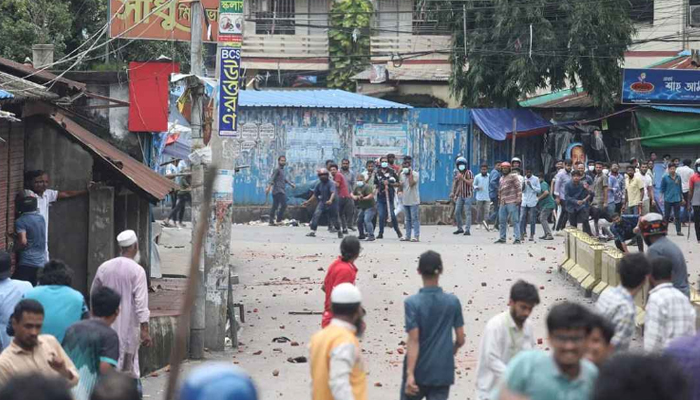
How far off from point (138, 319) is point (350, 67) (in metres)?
32.0

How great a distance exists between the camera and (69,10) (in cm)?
2934

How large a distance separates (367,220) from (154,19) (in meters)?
9.43

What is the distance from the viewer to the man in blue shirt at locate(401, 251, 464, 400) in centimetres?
798

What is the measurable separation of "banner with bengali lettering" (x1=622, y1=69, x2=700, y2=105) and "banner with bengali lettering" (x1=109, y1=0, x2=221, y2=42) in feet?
58.7

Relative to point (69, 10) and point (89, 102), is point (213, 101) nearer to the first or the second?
point (89, 102)

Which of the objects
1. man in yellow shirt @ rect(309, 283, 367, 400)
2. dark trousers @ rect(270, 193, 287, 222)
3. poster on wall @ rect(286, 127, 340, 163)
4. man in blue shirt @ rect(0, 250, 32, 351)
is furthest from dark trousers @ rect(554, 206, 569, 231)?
man in yellow shirt @ rect(309, 283, 367, 400)

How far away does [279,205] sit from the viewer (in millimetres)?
29609

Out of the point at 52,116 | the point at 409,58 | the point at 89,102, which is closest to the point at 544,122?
the point at 409,58

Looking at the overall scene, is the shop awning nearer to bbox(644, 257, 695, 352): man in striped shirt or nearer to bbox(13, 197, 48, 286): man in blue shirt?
bbox(13, 197, 48, 286): man in blue shirt

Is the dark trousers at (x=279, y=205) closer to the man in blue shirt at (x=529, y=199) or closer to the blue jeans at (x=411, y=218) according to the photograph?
the blue jeans at (x=411, y=218)

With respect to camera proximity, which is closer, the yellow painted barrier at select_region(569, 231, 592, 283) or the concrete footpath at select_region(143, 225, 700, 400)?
the concrete footpath at select_region(143, 225, 700, 400)

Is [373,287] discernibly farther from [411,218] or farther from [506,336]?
[506,336]

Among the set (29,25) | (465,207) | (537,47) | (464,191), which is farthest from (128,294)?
(537,47)

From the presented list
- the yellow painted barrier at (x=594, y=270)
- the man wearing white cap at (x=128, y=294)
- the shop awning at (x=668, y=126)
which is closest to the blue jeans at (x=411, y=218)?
the yellow painted barrier at (x=594, y=270)
